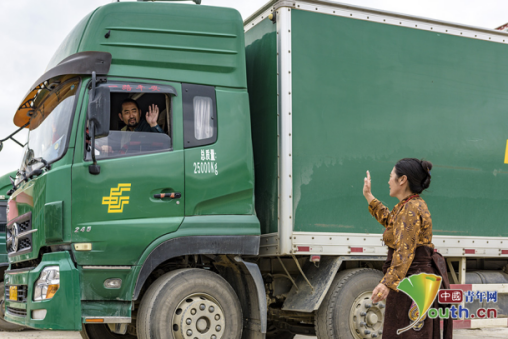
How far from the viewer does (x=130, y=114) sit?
18.6 feet

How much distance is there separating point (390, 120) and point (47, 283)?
3.96 metres

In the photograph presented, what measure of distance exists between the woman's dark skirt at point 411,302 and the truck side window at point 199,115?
2339 millimetres

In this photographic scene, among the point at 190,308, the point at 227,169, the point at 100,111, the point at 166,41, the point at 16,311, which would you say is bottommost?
the point at 16,311

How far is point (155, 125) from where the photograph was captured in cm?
571

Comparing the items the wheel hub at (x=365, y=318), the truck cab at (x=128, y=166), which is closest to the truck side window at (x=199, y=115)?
the truck cab at (x=128, y=166)

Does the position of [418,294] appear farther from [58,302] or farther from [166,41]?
[166,41]

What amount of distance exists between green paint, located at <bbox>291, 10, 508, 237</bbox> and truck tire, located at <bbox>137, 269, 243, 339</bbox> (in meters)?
1.08

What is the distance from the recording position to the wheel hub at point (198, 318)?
546cm

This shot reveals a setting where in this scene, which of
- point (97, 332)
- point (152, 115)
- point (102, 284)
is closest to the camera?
point (102, 284)

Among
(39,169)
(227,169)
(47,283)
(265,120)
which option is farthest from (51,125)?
(265,120)

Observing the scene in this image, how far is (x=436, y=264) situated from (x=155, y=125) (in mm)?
2931

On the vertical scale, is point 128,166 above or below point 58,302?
above

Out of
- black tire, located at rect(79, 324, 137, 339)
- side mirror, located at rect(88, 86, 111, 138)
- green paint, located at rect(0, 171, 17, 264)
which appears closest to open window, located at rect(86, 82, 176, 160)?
side mirror, located at rect(88, 86, 111, 138)

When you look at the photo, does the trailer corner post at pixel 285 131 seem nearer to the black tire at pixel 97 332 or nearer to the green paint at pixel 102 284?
the green paint at pixel 102 284
